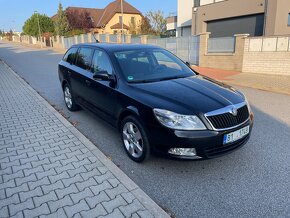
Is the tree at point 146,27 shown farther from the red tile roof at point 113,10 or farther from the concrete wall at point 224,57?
the concrete wall at point 224,57

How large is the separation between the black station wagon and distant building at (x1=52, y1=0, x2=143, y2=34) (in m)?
49.5

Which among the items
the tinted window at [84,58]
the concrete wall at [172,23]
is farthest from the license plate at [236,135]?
the concrete wall at [172,23]

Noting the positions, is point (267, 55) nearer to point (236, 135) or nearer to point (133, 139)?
point (236, 135)

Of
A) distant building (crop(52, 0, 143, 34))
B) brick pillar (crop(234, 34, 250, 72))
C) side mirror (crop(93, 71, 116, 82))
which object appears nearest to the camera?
side mirror (crop(93, 71, 116, 82))

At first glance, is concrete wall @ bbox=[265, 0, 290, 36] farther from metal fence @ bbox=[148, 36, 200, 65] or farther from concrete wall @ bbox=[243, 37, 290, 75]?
concrete wall @ bbox=[243, 37, 290, 75]

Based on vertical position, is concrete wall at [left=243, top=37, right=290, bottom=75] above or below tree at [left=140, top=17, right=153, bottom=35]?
below

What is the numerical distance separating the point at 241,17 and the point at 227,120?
22299 millimetres

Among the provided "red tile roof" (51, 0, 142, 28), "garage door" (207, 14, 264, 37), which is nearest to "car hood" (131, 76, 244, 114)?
"garage door" (207, 14, 264, 37)

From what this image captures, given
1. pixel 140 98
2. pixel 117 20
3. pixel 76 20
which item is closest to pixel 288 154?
pixel 140 98

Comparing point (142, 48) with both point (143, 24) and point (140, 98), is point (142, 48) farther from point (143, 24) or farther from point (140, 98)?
point (143, 24)

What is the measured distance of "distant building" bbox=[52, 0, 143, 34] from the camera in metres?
56.2

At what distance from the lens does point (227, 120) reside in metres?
3.28

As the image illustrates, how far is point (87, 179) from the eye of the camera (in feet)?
10.7

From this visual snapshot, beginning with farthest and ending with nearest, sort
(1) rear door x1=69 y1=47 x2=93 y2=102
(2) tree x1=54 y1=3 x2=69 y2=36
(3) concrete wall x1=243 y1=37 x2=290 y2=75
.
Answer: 1. (2) tree x1=54 y1=3 x2=69 y2=36
2. (3) concrete wall x1=243 y1=37 x2=290 y2=75
3. (1) rear door x1=69 y1=47 x2=93 y2=102
